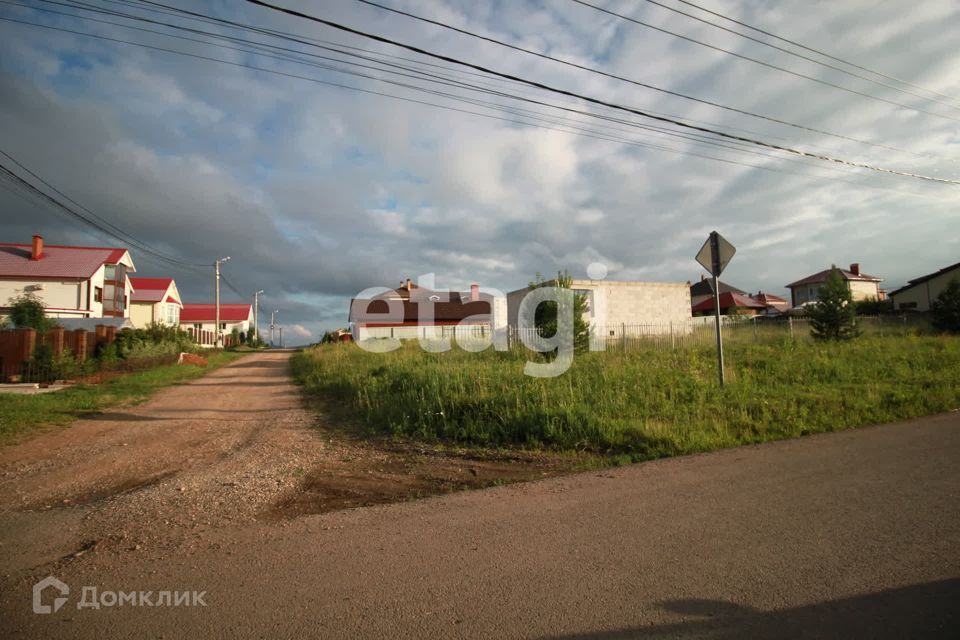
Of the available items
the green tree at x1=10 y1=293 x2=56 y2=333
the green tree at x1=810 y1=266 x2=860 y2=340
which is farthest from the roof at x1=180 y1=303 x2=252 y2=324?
the green tree at x1=810 y1=266 x2=860 y2=340

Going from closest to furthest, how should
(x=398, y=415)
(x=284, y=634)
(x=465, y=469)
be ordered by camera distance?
(x=284, y=634) < (x=465, y=469) < (x=398, y=415)

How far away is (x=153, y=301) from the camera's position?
47719 mm

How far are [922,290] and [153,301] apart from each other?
66987 millimetres

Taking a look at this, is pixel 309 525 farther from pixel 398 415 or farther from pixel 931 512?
pixel 931 512

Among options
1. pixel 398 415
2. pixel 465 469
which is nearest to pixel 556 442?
pixel 465 469

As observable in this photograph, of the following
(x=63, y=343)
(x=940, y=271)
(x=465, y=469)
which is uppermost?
(x=940, y=271)

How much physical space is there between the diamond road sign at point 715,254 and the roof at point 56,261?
1601 inches

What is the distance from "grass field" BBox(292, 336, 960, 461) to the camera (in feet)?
22.5

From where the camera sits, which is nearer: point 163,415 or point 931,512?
point 931,512

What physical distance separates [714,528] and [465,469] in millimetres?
2936

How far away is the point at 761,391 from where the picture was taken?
9141 mm

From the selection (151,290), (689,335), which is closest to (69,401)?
(689,335)

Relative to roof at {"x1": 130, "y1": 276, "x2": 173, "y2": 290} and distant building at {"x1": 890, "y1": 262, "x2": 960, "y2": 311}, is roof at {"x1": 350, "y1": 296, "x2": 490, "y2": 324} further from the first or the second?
distant building at {"x1": 890, "y1": 262, "x2": 960, "y2": 311}

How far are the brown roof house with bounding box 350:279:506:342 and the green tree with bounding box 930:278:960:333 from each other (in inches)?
1025
